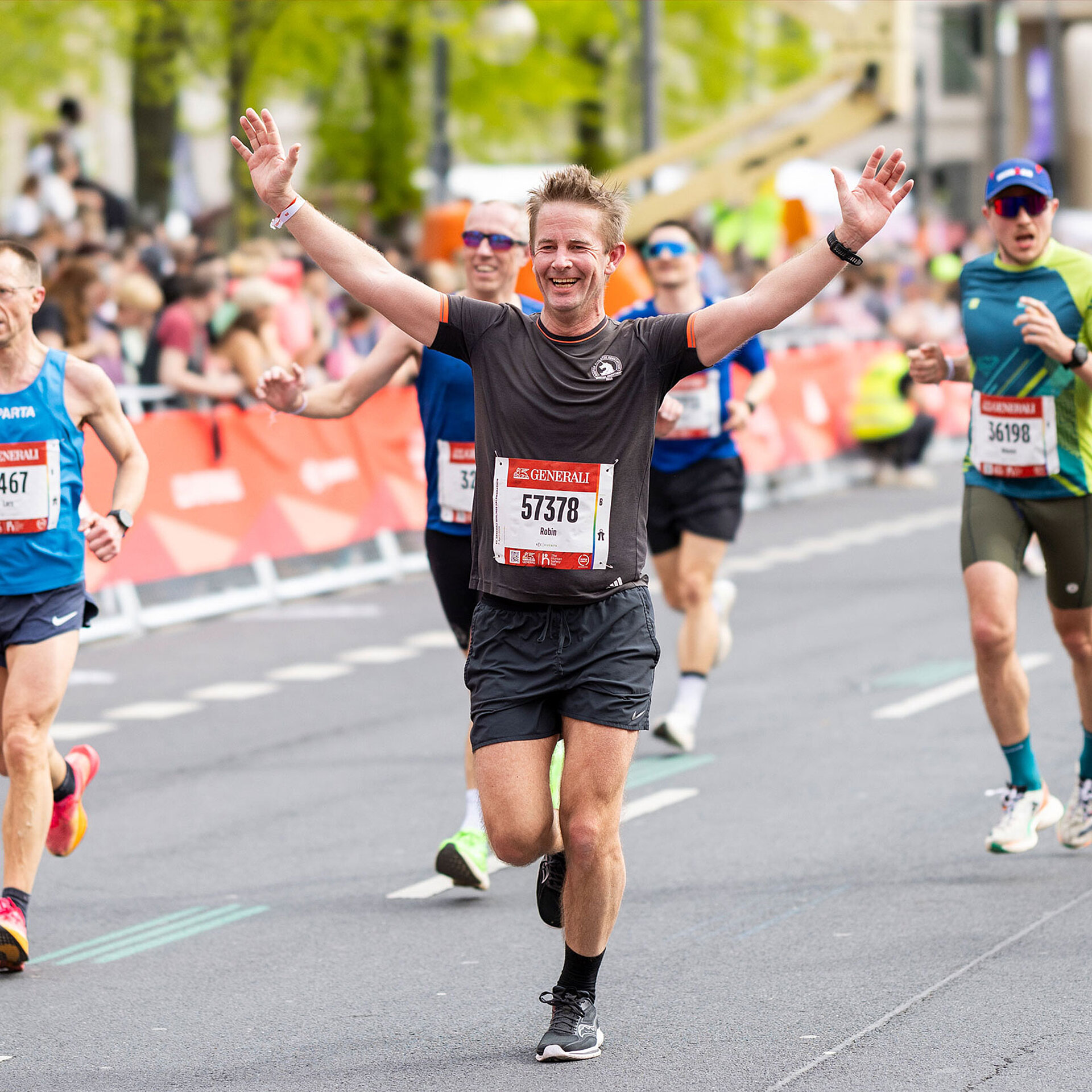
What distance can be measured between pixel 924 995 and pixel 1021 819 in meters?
1.64

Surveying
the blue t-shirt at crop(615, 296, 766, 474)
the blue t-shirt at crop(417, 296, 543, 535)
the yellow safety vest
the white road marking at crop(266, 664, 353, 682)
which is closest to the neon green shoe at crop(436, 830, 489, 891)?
the blue t-shirt at crop(417, 296, 543, 535)

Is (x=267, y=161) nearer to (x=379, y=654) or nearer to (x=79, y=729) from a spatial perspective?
(x=79, y=729)

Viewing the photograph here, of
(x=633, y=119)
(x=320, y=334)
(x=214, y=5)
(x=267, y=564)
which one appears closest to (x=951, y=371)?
(x=267, y=564)

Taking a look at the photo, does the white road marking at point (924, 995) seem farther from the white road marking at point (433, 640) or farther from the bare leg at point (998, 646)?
the white road marking at point (433, 640)

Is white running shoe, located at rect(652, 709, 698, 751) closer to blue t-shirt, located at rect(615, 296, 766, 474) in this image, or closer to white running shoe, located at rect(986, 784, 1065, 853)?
blue t-shirt, located at rect(615, 296, 766, 474)

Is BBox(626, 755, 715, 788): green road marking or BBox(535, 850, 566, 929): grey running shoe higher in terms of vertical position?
BBox(535, 850, 566, 929): grey running shoe

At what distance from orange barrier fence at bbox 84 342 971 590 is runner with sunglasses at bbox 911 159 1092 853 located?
5.69 metres

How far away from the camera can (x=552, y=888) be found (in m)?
5.73

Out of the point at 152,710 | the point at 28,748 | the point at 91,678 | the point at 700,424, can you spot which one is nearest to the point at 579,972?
the point at 28,748

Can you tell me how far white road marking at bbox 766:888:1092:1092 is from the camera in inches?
199

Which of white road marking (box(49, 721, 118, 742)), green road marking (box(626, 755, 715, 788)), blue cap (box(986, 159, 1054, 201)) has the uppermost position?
blue cap (box(986, 159, 1054, 201))

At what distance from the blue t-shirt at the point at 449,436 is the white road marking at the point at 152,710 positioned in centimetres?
352

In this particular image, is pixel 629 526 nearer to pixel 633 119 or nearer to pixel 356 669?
pixel 356 669

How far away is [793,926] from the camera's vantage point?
6.40 metres
